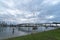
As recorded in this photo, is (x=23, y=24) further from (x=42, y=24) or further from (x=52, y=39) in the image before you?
(x=52, y=39)

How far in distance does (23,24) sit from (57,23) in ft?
140

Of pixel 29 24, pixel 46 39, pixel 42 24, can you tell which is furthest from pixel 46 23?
pixel 46 39

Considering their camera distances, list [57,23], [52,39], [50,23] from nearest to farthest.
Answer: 1. [52,39]
2. [57,23]
3. [50,23]

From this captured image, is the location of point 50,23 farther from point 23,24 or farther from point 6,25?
point 6,25

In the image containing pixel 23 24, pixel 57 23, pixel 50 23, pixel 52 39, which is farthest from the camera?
pixel 23 24

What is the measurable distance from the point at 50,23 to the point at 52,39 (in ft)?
398

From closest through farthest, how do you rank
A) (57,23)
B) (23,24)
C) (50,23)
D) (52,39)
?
(52,39)
(57,23)
(50,23)
(23,24)

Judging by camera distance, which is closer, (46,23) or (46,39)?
(46,39)

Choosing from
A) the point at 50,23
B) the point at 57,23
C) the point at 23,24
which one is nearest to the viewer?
the point at 57,23

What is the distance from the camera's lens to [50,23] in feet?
459

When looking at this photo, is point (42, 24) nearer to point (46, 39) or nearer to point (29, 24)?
point (29, 24)

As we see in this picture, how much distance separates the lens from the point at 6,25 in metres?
144

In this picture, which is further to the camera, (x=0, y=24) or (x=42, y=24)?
(x=42, y=24)

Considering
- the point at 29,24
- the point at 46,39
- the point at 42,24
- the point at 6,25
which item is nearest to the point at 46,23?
the point at 42,24
